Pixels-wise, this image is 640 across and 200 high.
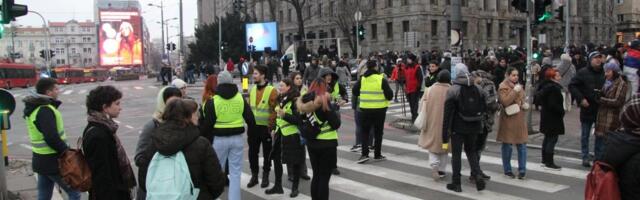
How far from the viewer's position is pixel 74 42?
500 ft

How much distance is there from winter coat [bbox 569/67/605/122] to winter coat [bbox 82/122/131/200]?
7027 mm

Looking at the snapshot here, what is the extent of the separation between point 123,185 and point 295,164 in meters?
3.14

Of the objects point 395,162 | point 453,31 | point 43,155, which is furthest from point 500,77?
point 43,155

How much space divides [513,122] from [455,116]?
1235 mm

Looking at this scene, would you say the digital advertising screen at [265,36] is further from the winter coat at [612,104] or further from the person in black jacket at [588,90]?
the winter coat at [612,104]

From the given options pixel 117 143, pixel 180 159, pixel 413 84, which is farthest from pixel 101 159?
pixel 413 84

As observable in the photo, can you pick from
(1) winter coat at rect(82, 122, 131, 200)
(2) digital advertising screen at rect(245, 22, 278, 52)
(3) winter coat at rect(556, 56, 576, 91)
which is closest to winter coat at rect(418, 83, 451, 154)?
(1) winter coat at rect(82, 122, 131, 200)

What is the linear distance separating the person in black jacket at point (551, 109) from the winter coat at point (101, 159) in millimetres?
6583

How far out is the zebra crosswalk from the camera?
7.73 metres

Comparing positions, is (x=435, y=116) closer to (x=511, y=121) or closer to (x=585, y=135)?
(x=511, y=121)

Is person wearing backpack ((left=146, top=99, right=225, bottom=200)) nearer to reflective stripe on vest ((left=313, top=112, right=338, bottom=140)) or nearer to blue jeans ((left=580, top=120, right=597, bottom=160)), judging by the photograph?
reflective stripe on vest ((left=313, top=112, right=338, bottom=140))

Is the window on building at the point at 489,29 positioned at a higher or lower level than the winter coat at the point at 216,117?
higher

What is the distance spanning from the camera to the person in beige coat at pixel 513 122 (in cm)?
842

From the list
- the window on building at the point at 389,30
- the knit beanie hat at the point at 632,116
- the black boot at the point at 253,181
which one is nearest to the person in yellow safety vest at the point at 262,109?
the black boot at the point at 253,181
